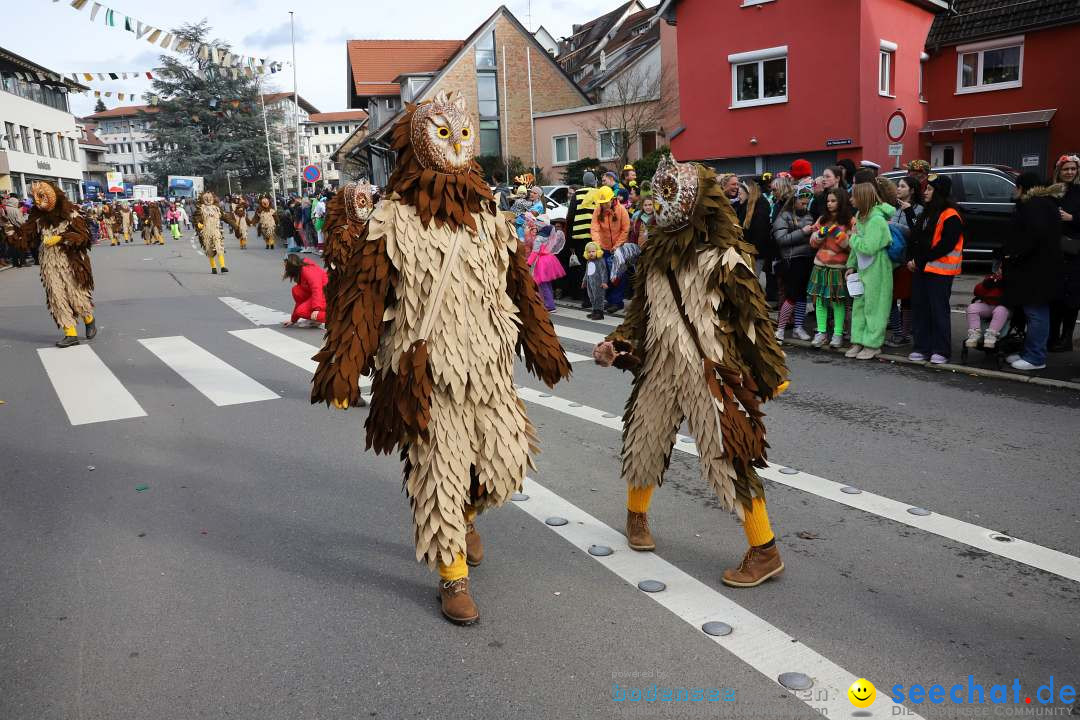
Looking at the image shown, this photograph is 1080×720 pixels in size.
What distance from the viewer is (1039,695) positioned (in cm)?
288

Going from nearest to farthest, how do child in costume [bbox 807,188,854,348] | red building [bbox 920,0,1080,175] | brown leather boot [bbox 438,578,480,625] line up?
brown leather boot [bbox 438,578,480,625], child in costume [bbox 807,188,854,348], red building [bbox 920,0,1080,175]

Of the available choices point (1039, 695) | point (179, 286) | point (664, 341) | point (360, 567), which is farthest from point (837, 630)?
point (179, 286)

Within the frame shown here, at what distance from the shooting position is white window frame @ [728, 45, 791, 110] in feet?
81.4

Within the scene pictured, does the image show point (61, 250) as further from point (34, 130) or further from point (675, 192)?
point (34, 130)

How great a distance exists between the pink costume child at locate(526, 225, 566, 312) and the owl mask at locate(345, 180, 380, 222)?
529 centimetres

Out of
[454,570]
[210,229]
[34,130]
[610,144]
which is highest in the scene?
[34,130]

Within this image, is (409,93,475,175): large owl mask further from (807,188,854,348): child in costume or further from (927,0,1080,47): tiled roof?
(927,0,1080,47): tiled roof

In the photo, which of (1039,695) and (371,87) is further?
(371,87)

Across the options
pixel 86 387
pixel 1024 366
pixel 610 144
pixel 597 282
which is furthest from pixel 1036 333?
pixel 610 144

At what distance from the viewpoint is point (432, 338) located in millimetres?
3531

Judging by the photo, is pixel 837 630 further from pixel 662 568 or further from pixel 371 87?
pixel 371 87

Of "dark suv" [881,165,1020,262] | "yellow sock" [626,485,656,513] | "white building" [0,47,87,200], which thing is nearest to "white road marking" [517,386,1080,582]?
"yellow sock" [626,485,656,513]

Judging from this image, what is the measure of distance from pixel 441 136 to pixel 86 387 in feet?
21.0

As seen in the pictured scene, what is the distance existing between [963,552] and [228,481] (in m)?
4.23
